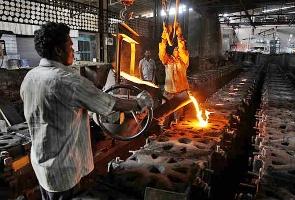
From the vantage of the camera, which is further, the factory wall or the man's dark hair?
the factory wall

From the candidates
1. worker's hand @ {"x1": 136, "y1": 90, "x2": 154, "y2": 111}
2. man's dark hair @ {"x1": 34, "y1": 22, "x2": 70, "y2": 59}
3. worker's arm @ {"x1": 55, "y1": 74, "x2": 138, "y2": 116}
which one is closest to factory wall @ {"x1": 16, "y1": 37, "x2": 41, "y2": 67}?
worker's hand @ {"x1": 136, "y1": 90, "x2": 154, "y2": 111}

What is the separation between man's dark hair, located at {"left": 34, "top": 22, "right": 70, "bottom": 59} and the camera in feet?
6.93

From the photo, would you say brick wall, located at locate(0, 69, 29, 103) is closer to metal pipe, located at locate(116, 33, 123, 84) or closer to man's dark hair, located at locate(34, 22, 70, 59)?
metal pipe, located at locate(116, 33, 123, 84)

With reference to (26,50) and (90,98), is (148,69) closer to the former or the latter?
(26,50)

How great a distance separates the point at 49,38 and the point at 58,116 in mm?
611

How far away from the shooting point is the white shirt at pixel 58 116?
82.3 inches

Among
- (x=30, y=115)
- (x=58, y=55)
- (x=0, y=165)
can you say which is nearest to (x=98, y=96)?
(x=58, y=55)

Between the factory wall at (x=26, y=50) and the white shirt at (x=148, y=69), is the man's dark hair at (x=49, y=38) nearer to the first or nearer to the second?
the white shirt at (x=148, y=69)

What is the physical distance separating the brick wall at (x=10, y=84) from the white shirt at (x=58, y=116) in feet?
14.6

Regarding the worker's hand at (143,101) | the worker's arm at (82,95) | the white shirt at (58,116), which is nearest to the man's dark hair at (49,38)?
the white shirt at (58,116)

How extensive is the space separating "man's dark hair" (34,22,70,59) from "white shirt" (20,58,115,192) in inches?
3.2

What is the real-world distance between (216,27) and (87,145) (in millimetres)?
22144

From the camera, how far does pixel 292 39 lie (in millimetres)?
40656

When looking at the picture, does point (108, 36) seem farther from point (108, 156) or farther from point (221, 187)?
point (221, 187)
